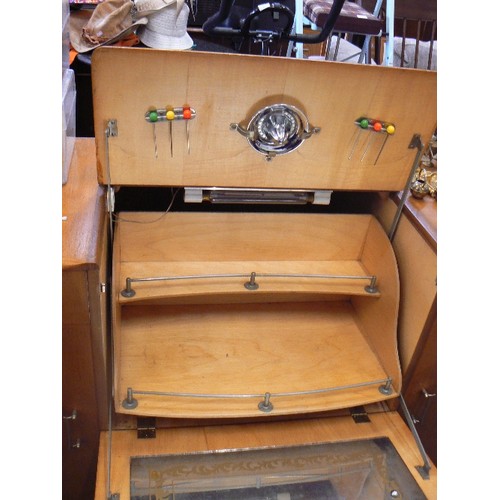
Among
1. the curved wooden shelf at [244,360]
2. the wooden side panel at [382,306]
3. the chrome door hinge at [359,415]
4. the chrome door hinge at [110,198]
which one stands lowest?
the chrome door hinge at [359,415]

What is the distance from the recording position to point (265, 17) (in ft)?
6.18

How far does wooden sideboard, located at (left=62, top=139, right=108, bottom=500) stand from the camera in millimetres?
1048

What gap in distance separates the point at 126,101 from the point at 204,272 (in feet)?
1.71

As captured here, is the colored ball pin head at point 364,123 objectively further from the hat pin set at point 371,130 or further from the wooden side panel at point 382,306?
the wooden side panel at point 382,306

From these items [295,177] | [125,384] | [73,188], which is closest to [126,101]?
[73,188]

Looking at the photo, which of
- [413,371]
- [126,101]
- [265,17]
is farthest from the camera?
[265,17]

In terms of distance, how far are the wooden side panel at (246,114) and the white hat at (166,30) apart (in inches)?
42.0

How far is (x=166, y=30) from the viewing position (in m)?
2.16

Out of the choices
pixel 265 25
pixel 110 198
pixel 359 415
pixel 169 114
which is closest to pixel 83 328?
pixel 110 198

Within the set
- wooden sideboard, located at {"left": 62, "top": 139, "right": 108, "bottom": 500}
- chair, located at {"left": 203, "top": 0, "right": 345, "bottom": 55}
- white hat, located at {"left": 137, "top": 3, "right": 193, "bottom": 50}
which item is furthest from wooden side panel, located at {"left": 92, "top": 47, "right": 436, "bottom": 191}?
white hat, located at {"left": 137, "top": 3, "right": 193, "bottom": 50}

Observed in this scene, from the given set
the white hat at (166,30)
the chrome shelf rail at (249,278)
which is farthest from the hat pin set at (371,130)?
the white hat at (166,30)

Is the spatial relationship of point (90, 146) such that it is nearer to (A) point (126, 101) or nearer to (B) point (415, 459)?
(A) point (126, 101)

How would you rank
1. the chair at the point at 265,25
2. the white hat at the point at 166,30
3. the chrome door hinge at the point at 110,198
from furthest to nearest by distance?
the white hat at the point at 166,30 → the chair at the point at 265,25 → the chrome door hinge at the point at 110,198

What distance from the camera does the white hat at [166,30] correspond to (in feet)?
6.96
